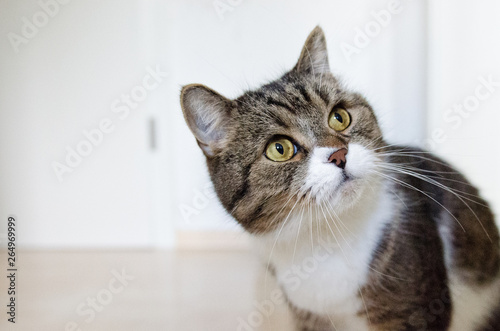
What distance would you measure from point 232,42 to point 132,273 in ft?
2.16

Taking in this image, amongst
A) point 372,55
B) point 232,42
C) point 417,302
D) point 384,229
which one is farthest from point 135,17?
point 417,302

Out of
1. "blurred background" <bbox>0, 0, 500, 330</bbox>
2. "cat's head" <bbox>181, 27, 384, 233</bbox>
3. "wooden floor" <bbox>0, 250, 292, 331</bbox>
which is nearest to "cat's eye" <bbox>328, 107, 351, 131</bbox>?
"cat's head" <bbox>181, 27, 384, 233</bbox>

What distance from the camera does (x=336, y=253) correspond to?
0.75m

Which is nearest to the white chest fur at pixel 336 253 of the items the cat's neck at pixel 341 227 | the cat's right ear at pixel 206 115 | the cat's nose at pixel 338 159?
the cat's neck at pixel 341 227

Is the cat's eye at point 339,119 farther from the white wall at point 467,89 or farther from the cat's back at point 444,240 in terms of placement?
the white wall at point 467,89

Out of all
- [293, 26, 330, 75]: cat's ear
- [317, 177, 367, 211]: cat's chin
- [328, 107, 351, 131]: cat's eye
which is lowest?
[317, 177, 367, 211]: cat's chin

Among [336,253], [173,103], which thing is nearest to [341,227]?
[336,253]

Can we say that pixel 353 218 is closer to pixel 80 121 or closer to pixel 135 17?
pixel 135 17

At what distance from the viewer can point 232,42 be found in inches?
32.0

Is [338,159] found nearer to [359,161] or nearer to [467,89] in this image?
[359,161]

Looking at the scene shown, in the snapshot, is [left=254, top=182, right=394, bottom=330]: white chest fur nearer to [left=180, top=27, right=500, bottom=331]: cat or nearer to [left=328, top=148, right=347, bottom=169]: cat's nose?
[left=180, top=27, right=500, bottom=331]: cat

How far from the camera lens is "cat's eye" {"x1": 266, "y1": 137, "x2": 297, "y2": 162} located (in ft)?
2.34

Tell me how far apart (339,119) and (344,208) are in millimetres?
174

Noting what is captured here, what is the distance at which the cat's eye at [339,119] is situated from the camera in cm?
75
